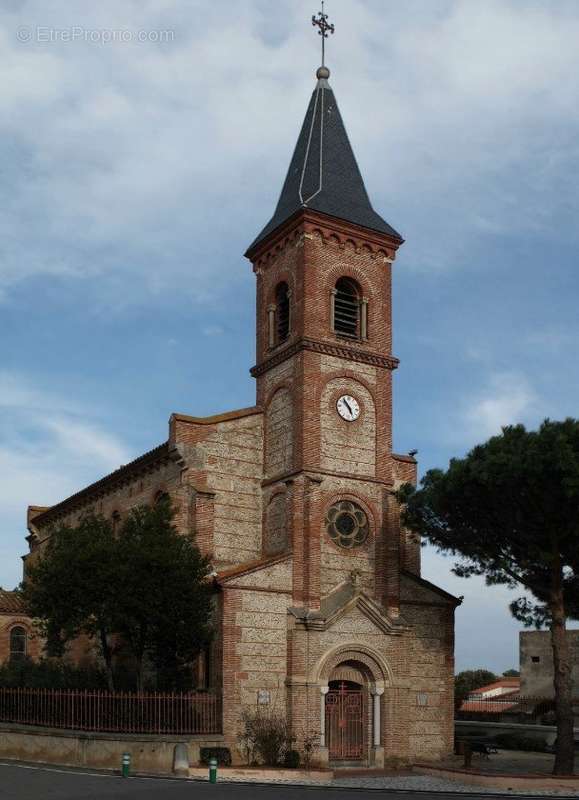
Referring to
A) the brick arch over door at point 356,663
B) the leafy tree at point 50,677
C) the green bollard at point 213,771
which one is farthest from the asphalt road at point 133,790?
the brick arch over door at point 356,663

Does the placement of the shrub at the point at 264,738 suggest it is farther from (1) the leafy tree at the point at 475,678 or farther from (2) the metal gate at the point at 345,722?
(1) the leafy tree at the point at 475,678

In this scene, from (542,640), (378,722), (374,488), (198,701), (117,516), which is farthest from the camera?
(542,640)

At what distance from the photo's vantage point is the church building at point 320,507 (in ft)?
103

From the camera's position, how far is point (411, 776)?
30078 millimetres

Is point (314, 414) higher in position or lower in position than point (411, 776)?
higher

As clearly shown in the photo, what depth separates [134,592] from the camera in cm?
2938

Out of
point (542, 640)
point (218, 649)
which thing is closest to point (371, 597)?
point (218, 649)

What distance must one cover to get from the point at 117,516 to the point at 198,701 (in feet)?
40.6

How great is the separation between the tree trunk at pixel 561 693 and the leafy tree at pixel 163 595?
10.7 m

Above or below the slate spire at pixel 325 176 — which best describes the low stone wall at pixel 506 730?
below

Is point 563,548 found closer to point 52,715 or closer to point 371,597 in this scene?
point 371,597

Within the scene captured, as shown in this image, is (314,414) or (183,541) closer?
(183,541)

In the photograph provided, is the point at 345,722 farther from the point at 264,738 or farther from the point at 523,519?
the point at 523,519

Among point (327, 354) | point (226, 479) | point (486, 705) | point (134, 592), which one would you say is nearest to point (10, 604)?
point (226, 479)
